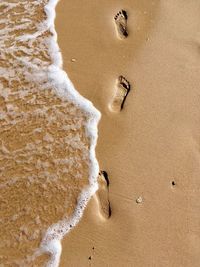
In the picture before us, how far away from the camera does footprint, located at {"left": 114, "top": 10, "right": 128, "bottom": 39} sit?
5311 millimetres

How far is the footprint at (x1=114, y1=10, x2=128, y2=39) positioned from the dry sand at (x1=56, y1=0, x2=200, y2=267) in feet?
0.21

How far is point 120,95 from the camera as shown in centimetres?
483

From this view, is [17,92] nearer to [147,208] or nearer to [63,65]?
[63,65]

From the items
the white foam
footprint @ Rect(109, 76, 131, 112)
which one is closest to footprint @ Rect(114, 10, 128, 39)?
footprint @ Rect(109, 76, 131, 112)

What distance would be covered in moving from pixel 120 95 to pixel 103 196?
4.22 ft

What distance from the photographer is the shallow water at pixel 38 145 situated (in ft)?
13.7

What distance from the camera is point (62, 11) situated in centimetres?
561

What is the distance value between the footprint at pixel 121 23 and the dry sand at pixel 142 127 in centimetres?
6

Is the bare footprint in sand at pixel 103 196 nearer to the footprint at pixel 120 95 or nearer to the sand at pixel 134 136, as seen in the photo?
the sand at pixel 134 136

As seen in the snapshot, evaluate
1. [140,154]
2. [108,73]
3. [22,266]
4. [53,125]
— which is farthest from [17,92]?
[22,266]

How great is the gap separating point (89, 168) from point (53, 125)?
72cm

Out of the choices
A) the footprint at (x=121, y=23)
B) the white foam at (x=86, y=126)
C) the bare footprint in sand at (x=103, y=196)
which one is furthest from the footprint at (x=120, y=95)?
the bare footprint in sand at (x=103, y=196)

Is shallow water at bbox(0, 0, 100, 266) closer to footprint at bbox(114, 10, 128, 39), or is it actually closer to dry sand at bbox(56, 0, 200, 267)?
dry sand at bbox(56, 0, 200, 267)

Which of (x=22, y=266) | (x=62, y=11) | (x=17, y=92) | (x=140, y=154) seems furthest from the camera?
(x=62, y=11)
